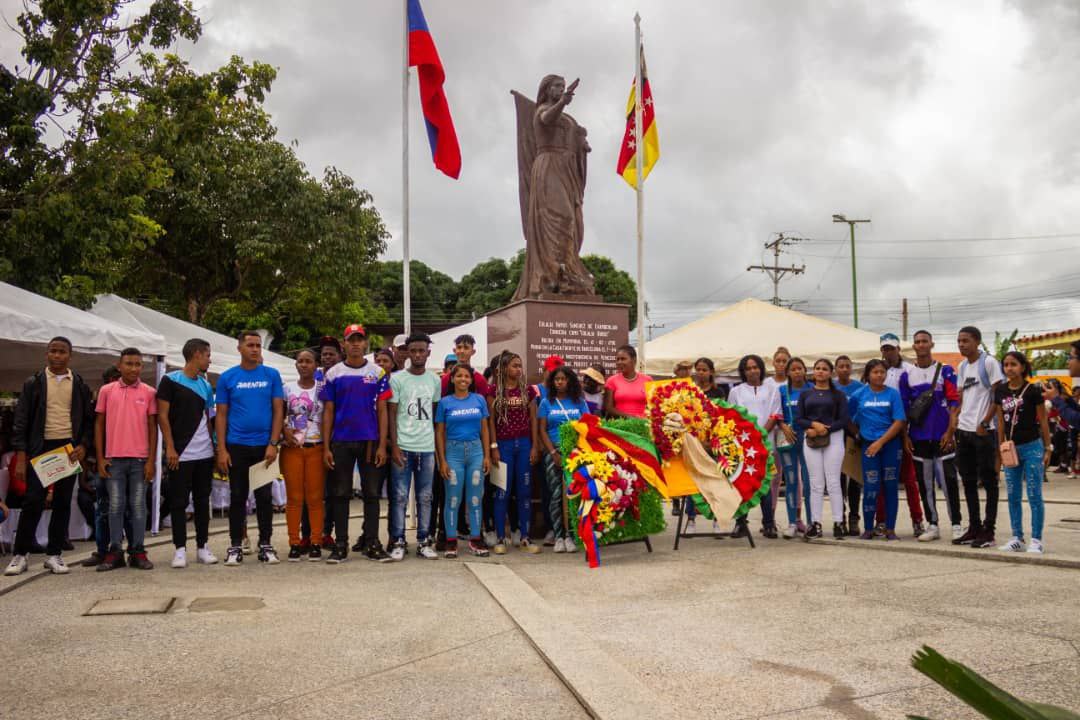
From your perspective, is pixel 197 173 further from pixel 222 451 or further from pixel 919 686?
pixel 919 686

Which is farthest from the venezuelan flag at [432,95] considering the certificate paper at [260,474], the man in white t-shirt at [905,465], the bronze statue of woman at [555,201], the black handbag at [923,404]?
the black handbag at [923,404]

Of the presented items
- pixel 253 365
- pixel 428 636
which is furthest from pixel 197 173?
pixel 428 636

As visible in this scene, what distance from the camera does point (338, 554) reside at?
24.2 feet

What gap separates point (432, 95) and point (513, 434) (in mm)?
5274

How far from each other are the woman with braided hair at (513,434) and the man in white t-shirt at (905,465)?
3.30m

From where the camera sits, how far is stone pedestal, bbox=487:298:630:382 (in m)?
9.95

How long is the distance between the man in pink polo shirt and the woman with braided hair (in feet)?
9.63

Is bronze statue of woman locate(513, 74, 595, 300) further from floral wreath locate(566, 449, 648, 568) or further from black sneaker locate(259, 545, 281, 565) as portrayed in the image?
black sneaker locate(259, 545, 281, 565)

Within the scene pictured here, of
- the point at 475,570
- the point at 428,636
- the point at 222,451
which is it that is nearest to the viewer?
the point at 428,636

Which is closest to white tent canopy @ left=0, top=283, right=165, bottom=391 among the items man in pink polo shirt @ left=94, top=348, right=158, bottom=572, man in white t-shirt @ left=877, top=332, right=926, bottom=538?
man in pink polo shirt @ left=94, top=348, right=158, bottom=572

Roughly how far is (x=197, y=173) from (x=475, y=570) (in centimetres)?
1747

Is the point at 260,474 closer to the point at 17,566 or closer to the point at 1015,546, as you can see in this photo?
the point at 17,566

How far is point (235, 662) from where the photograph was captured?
4191mm

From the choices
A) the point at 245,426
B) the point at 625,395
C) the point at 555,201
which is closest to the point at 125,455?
the point at 245,426
